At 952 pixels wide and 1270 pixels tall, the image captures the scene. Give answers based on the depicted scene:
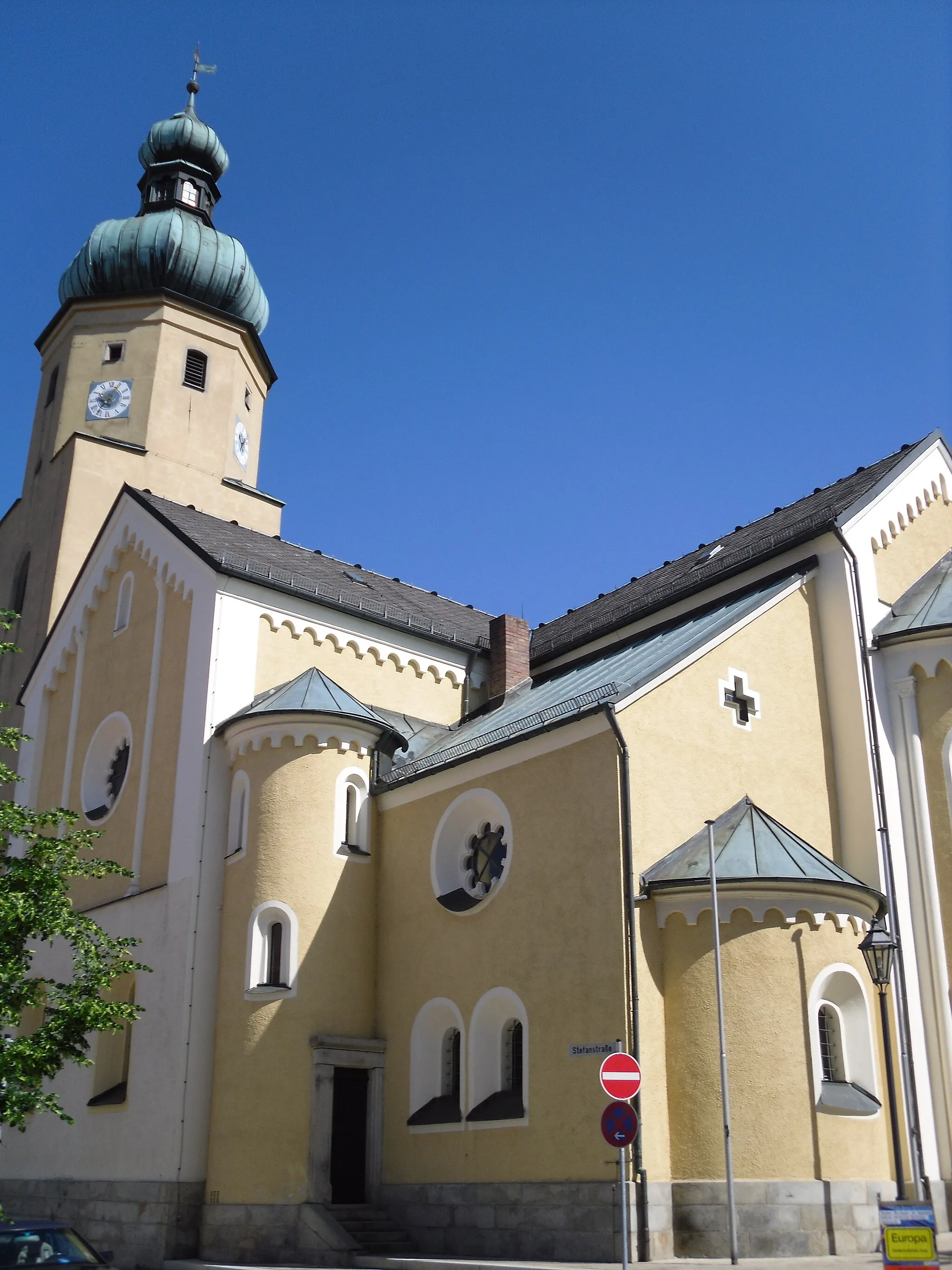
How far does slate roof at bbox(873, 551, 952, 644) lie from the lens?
22.3 metres

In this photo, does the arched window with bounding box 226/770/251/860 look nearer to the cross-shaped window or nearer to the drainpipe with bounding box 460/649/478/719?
the drainpipe with bounding box 460/649/478/719

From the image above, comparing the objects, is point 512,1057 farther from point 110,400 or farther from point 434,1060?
point 110,400

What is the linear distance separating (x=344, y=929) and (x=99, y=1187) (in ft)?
19.7

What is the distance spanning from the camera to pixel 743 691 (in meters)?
20.8

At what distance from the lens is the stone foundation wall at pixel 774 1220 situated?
16.3 meters

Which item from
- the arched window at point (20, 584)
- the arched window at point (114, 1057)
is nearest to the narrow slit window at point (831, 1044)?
the arched window at point (114, 1057)

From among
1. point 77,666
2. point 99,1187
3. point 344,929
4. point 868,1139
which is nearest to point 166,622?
point 77,666

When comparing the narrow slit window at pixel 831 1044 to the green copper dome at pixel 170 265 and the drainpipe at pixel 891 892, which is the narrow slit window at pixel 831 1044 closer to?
the drainpipe at pixel 891 892

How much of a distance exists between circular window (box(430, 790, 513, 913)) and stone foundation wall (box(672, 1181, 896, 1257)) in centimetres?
542

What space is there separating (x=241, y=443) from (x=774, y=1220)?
2567 centimetres

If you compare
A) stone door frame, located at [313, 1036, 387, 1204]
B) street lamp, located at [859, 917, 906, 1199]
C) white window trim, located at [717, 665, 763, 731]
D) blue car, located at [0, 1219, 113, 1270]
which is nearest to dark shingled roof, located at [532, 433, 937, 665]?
white window trim, located at [717, 665, 763, 731]

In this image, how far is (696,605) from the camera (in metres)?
25.5

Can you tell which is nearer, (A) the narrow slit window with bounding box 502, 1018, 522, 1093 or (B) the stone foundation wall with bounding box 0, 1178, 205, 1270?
(A) the narrow slit window with bounding box 502, 1018, 522, 1093

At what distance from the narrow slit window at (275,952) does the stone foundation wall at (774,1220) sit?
7.44 meters
